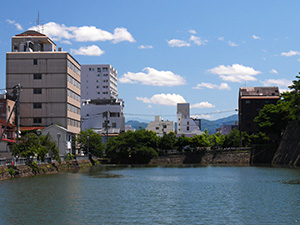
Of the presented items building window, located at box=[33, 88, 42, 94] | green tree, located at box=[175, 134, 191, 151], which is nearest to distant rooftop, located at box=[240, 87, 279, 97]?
green tree, located at box=[175, 134, 191, 151]

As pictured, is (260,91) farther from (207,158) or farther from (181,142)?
(207,158)

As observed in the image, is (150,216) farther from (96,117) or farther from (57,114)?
(96,117)

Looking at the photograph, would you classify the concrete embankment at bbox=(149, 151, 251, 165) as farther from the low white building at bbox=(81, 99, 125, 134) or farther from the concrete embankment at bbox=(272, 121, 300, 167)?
the low white building at bbox=(81, 99, 125, 134)

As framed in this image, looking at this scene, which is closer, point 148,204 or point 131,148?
point 148,204

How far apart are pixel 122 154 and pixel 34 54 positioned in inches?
1443

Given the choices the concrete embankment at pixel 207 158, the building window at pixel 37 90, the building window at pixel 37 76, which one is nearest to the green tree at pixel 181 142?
the concrete embankment at pixel 207 158

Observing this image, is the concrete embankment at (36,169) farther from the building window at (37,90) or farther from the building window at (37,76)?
the building window at (37,76)

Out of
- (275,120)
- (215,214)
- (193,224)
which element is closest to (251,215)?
(215,214)

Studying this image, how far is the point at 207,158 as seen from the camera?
5064 inches

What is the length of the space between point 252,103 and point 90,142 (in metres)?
65.9

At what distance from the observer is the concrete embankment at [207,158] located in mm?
125169

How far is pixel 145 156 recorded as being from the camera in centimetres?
12338

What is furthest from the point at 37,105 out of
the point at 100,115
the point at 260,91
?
the point at 260,91

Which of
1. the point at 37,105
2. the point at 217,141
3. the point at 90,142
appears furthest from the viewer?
the point at 217,141
